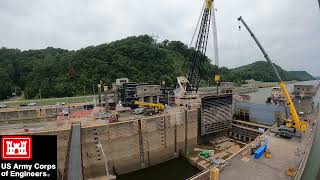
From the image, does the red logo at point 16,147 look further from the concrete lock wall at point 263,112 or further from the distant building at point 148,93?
the concrete lock wall at point 263,112

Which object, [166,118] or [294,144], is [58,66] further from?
[294,144]

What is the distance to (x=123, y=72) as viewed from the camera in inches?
4053

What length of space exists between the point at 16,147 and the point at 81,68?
90.7m

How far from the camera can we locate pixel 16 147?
1060 cm

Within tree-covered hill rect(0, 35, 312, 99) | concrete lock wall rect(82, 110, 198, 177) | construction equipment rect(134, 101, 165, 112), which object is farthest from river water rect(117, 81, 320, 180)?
tree-covered hill rect(0, 35, 312, 99)

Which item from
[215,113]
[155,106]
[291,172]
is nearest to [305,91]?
[215,113]

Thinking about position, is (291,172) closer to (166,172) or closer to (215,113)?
(166,172)

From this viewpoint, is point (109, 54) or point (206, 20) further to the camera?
point (109, 54)

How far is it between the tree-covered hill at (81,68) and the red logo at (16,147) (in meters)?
79.3

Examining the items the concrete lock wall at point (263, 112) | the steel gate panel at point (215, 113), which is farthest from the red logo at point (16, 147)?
the concrete lock wall at point (263, 112)

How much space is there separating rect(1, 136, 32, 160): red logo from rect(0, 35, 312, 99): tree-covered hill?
79339mm

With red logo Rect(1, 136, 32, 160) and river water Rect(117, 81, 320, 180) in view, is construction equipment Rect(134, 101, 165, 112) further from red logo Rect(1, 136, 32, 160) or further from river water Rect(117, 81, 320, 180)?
red logo Rect(1, 136, 32, 160)

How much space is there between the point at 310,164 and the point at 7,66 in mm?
115042

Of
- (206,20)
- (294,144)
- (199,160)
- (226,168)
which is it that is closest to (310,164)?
(294,144)
